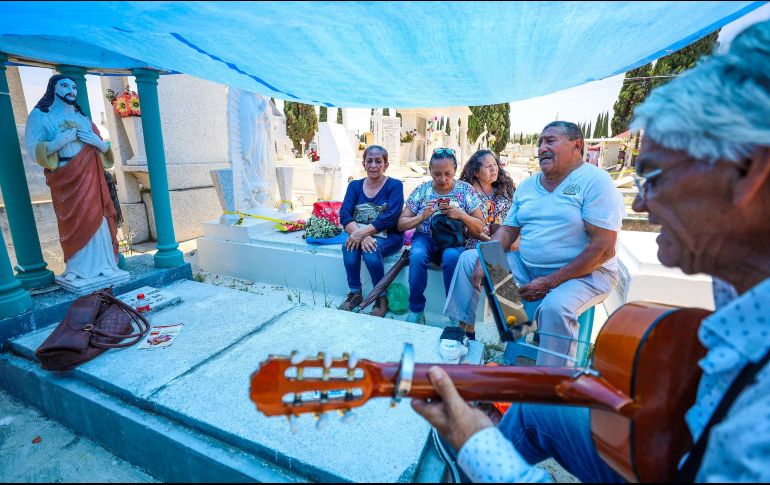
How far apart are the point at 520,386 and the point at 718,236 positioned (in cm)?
61

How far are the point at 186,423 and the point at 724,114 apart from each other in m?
2.18

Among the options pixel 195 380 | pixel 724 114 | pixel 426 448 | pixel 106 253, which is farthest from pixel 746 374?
pixel 106 253

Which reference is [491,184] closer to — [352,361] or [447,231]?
[447,231]

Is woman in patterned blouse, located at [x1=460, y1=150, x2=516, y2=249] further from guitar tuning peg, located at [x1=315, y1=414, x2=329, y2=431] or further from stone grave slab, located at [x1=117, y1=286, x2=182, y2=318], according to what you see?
guitar tuning peg, located at [x1=315, y1=414, x2=329, y2=431]

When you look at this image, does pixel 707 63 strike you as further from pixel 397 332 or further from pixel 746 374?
pixel 397 332

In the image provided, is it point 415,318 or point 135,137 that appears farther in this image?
point 135,137

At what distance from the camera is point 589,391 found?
3.36 ft

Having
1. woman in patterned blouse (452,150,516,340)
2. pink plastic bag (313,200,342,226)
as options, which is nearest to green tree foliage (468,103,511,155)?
pink plastic bag (313,200,342,226)

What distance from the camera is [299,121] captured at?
25.8 meters

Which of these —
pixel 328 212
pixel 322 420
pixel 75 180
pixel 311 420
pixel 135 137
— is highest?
pixel 135 137

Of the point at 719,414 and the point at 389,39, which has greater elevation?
the point at 389,39

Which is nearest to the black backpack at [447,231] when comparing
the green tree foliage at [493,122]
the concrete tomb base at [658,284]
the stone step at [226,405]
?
the stone step at [226,405]

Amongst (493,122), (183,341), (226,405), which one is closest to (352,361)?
(226,405)

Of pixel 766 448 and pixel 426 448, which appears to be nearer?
pixel 766 448
